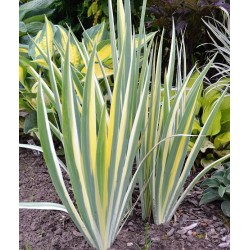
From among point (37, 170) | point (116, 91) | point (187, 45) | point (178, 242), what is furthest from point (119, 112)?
point (187, 45)

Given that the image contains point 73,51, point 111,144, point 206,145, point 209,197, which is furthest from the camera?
point 73,51

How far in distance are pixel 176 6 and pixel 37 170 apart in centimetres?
110

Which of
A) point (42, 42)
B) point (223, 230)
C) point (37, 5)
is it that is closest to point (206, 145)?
point (223, 230)

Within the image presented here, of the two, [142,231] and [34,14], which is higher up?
[34,14]

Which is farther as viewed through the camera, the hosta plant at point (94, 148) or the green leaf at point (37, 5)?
the green leaf at point (37, 5)

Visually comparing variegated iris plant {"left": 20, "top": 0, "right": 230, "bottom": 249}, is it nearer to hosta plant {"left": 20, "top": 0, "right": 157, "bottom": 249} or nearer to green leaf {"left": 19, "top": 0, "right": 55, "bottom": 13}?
hosta plant {"left": 20, "top": 0, "right": 157, "bottom": 249}

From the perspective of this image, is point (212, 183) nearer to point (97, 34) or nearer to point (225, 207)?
point (225, 207)

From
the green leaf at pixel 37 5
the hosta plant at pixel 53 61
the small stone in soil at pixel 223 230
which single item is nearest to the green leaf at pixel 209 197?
the small stone in soil at pixel 223 230

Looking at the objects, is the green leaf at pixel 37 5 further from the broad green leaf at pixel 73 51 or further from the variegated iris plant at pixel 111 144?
the variegated iris plant at pixel 111 144

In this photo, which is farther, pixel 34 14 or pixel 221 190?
pixel 34 14

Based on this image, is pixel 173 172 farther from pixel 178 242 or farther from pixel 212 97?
pixel 212 97

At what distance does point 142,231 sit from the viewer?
138 centimetres

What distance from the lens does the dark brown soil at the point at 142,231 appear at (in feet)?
4.35

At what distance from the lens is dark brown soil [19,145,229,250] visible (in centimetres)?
133
